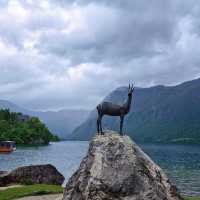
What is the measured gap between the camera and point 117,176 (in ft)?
61.3

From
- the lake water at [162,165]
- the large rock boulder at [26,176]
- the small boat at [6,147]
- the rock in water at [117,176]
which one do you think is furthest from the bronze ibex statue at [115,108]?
the small boat at [6,147]

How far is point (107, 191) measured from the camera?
18.5 meters

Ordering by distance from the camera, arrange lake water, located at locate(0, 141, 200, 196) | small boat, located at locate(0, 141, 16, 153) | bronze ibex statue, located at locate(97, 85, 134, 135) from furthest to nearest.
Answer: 1. small boat, located at locate(0, 141, 16, 153)
2. lake water, located at locate(0, 141, 200, 196)
3. bronze ibex statue, located at locate(97, 85, 134, 135)

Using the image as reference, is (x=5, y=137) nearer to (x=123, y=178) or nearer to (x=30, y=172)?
(x=30, y=172)

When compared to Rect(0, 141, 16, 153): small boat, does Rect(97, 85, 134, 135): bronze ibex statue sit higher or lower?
lower

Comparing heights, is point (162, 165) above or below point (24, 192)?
above

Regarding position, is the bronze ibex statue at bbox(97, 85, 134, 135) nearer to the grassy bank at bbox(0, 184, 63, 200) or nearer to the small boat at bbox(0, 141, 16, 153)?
the grassy bank at bbox(0, 184, 63, 200)

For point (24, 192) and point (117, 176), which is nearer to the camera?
point (117, 176)

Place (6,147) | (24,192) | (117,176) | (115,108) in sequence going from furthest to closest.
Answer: (6,147) → (24,192) → (115,108) → (117,176)

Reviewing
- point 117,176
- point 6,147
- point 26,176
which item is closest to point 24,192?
point 26,176

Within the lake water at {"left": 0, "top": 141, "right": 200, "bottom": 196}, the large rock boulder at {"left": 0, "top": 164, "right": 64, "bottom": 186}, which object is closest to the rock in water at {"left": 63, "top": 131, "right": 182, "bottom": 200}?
the large rock boulder at {"left": 0, "top": 164, "right": 64, "bottom": 186}

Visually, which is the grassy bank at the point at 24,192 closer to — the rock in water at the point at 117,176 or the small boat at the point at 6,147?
the rock in water at the point at 117,176

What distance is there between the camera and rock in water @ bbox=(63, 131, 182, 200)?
18.5 meters

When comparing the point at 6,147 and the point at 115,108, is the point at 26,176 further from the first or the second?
the point at 6,147
